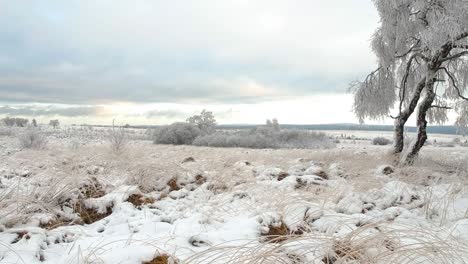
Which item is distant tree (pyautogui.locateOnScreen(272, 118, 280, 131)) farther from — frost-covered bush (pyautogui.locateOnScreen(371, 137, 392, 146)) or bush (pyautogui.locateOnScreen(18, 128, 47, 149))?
bush (pyautogui.locateOnScreen(18, 128, 47, 149))

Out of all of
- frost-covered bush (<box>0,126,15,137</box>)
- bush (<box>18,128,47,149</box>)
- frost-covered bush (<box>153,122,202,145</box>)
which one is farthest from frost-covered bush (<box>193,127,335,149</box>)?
frost-covered bush (<box>0,126,15,137</box>)

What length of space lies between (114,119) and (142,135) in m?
21.9

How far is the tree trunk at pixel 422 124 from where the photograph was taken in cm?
1001

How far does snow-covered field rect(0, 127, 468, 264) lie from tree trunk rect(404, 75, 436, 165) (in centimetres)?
240

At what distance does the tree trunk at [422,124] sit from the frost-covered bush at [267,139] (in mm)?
14968

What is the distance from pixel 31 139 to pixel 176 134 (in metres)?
12.5

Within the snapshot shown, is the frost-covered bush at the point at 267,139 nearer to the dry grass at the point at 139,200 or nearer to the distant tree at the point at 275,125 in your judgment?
the distant tree at the point at 275,125

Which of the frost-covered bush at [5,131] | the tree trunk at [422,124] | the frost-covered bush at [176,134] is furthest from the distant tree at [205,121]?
the tree trunk at [422,124]

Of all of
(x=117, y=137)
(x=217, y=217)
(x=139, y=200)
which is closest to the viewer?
(x=217, y=217)

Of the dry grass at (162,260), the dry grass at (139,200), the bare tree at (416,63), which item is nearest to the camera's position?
the dry grass at (162,260)

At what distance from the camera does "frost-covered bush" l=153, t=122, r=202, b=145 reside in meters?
28.0

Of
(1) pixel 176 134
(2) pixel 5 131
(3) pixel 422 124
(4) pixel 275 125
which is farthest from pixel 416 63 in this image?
(2) pixel 5 131

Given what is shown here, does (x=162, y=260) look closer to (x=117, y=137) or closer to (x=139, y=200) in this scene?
(x=139, y=200)

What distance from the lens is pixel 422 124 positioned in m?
10.4
